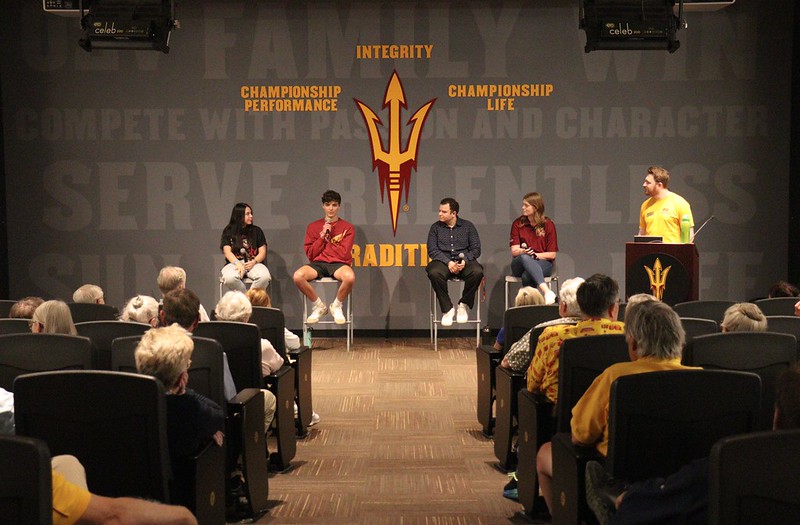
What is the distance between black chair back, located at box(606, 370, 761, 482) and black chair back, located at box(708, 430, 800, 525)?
0.65m

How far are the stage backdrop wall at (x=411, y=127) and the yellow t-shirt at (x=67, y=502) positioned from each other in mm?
6724

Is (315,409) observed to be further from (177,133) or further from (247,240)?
(177,133)

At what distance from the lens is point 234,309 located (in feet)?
13.9

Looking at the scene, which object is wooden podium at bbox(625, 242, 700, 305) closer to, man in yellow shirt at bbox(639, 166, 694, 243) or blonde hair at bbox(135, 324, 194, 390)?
man in yellow shirt at bbox(639, 166, 694, 243)

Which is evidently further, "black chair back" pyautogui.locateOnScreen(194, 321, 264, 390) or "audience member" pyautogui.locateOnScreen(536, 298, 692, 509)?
"black chair back" pyautogui.locateOnScreen(194, 321, 264, 390)

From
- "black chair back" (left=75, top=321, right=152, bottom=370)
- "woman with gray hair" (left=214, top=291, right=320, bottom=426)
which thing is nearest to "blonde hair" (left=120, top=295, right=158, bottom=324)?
"woman with gray hair" (left=214, top=291, right=320, bottom=426)

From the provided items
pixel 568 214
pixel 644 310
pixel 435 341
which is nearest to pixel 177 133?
A: pixel 435 341

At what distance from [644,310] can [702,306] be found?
85.3 inches

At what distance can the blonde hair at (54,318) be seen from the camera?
359 cm

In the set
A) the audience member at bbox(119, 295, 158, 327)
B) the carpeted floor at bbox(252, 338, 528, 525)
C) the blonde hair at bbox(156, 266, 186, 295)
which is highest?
the blonde hair at bbox(156, 266, 186, 295)

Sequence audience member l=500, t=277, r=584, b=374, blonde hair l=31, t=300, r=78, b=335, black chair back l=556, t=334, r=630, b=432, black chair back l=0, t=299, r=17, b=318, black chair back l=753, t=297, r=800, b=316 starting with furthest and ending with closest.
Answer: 1. black chair back l=0, t=299, r=17, b=318
2. black chair back l=753, t=297, r=800, b=316
3. audience member l=500, t=277, r=584, b=374
4. blonde hair l=31, t=300, r=78, b=335
5. black chair back l=556, t=334, r=630, b=432

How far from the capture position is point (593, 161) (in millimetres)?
8609

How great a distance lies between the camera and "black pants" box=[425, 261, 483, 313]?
25.9 ft

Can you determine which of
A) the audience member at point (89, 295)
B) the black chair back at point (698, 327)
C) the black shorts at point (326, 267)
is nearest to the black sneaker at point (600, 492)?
the black chair back at point (698, 327)
